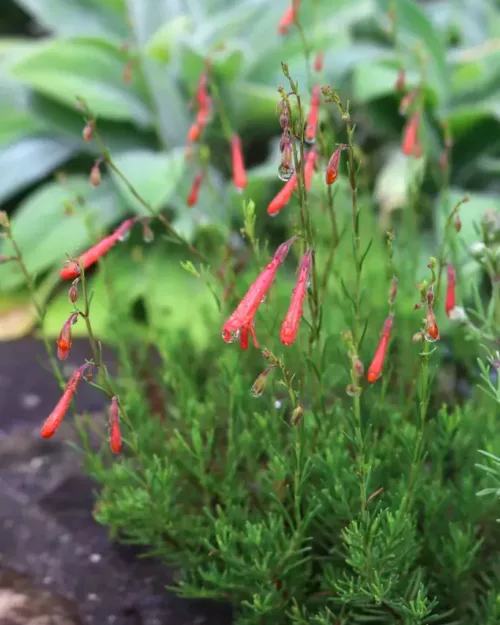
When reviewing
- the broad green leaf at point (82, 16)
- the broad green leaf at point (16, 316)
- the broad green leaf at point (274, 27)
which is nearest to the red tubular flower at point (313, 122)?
the broad green leaf at point (16, 316)

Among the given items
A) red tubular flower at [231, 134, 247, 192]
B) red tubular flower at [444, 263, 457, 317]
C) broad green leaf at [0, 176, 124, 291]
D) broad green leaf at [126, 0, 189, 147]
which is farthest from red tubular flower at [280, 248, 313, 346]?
broad green leaf at [126, 0, 189, 147]

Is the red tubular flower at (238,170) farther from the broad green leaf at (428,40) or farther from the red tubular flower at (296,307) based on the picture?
the broad green leaf at (428,40)

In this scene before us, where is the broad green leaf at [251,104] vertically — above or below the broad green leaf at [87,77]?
below

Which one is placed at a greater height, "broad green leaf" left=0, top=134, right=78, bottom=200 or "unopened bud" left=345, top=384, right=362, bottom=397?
"broad green leaf" left=0, top=134, right=78, bottom=200

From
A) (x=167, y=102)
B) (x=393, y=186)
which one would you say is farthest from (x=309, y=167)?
(x=167, y=102)

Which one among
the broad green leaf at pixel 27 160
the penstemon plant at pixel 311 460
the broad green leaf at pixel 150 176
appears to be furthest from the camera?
the broad green leaf at pixel 27 160

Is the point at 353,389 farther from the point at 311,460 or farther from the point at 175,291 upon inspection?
the point at 175,291

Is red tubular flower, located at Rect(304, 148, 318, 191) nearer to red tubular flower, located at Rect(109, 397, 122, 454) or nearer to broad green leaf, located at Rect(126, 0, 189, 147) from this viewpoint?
red tubular flower, located at Rect(109, 397, 122, 454)
